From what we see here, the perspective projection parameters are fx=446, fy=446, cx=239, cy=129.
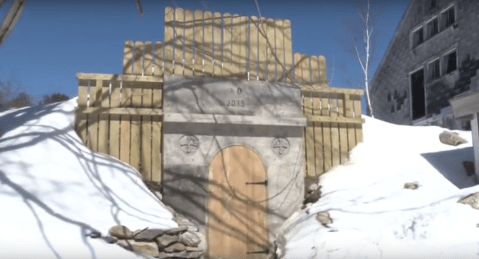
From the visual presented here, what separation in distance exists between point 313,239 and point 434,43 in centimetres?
1197

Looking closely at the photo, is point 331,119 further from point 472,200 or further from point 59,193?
point 59,193

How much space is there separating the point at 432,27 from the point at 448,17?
960 mm

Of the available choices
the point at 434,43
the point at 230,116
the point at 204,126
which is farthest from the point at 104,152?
the point at 434,43

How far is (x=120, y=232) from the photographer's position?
6.02 meters

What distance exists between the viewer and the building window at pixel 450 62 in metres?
15.4

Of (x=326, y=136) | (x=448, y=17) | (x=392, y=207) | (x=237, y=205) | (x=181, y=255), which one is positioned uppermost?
(x=448, y=17)

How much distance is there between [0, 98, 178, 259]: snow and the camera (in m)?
5.45

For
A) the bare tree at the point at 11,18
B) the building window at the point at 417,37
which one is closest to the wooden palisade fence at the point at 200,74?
the bare tree at the point at 11,18

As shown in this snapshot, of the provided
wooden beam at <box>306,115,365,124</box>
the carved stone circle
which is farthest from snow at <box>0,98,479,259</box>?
the carved stone circle

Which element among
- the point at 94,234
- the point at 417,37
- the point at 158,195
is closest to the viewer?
the point at 94,234

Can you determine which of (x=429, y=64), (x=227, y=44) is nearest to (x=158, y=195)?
(x=227, y=44)

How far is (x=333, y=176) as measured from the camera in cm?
908

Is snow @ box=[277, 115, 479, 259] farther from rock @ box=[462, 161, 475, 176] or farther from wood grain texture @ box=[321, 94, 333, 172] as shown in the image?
wood grain texture @ box=[321, 94, 333, 172]

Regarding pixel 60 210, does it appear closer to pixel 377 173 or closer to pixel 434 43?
pixel 377 173
